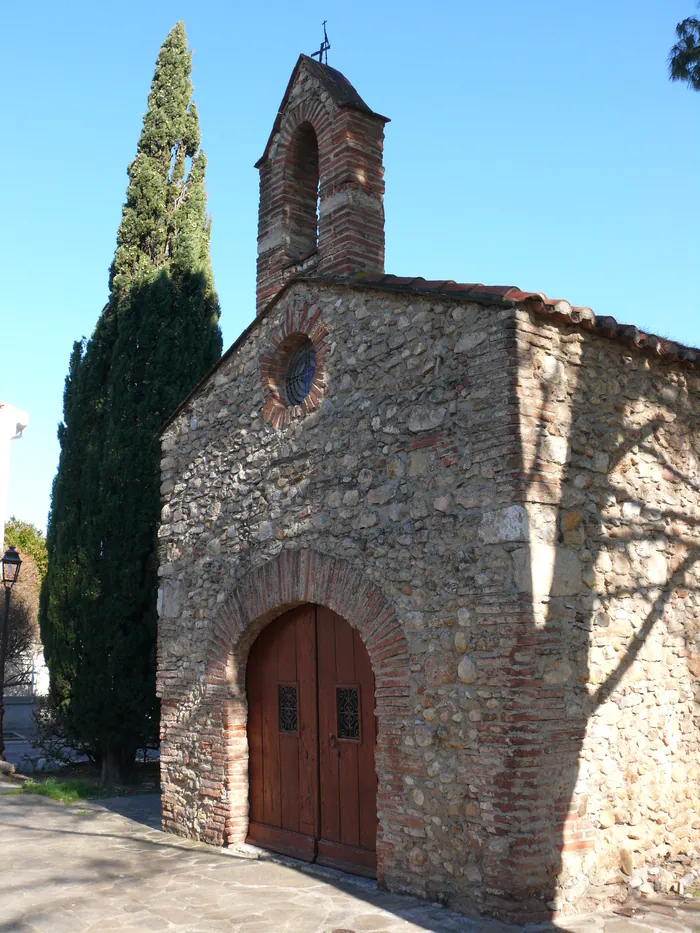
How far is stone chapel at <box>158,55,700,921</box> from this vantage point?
5.02 metres

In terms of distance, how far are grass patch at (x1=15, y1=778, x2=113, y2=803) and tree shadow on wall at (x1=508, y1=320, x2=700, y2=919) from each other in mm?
6573

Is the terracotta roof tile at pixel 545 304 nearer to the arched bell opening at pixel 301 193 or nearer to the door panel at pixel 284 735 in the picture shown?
the arched bell opening at pixel 301 193

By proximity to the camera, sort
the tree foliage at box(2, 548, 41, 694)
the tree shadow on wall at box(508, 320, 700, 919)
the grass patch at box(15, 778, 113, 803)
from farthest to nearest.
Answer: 1. the tree foliage at box(2, 548, 41, 694)
2. the grass patch at box(15, 778, 113, 803)
3. the tree shadow on wall at box(508, 320, 700, 919)

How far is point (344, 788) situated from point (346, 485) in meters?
2.25

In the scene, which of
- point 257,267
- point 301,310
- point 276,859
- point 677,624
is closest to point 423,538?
point 677,624

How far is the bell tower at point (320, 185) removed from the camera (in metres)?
7.11

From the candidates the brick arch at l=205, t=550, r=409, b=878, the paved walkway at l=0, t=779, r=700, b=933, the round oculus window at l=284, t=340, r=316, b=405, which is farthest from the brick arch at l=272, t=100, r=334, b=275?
the paved walkway at l=0, t=779, r=700, b=933

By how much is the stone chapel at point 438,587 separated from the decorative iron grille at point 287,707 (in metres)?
0.02

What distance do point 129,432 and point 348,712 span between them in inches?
232

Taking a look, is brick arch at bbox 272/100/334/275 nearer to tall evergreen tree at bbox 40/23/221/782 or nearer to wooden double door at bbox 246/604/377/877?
wooden double door at bbox 246/604/377/877

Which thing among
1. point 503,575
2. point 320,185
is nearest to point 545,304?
point 503,575

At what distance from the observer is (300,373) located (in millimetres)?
7172

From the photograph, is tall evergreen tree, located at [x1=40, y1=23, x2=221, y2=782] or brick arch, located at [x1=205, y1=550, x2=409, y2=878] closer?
brick arch, located at [x1=205, y1=550, x2=409, y2=878]

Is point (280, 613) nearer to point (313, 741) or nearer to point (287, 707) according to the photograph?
point (287, 707)
